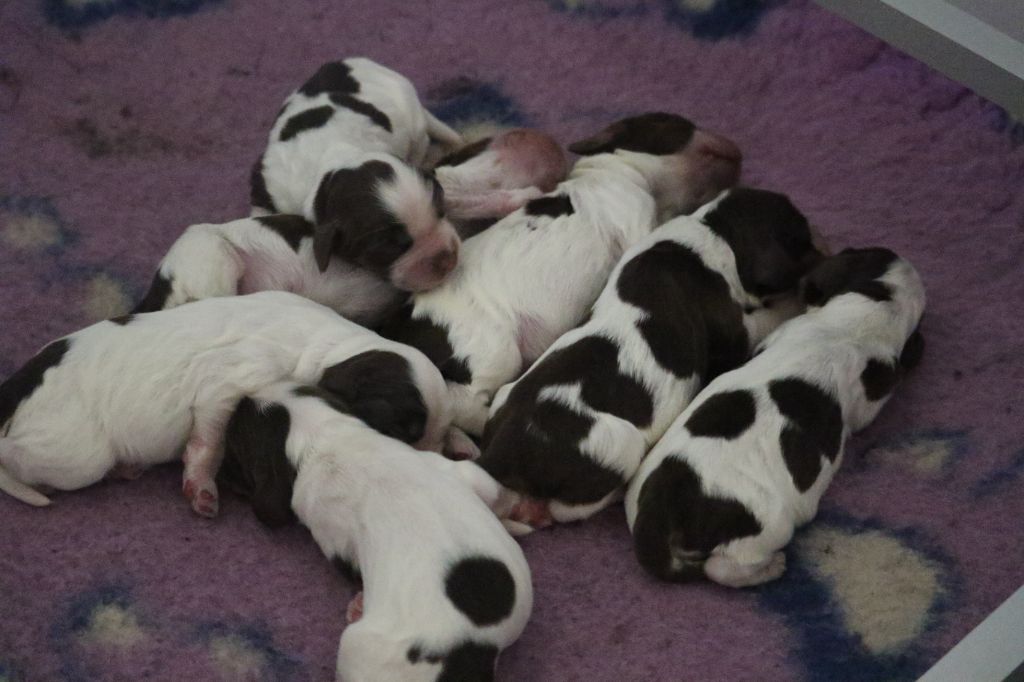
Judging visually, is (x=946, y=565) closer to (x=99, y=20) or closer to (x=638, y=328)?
(x=638, y=328)

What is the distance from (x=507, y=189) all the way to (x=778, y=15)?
1256mm

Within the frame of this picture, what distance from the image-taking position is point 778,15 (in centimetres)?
420

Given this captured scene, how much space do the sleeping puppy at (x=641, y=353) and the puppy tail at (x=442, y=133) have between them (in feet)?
3.65

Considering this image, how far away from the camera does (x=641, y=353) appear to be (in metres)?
2.90

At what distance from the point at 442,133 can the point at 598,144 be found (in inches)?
26.2

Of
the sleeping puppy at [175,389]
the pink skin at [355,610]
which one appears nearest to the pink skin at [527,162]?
the sleeping puppy at [175,389]

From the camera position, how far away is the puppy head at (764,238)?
316 centimetres

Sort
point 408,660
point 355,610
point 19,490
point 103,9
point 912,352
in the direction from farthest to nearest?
point 103,9, point 912,352, point 19,490, point 355,610, point 408,660

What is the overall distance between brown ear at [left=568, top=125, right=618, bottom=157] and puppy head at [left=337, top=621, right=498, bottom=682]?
1697 mm

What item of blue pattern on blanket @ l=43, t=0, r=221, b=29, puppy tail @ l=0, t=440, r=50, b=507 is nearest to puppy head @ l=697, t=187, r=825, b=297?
puppy tail @ l=0, t=440, r=50, b=507

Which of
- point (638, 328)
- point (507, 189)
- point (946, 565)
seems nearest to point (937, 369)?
point (946, 565)

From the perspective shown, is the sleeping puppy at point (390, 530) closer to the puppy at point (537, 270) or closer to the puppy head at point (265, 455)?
the puppy head at point (265, 455)

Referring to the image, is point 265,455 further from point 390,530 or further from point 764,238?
point 764,238

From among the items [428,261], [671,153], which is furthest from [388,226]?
[671,153]
